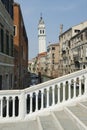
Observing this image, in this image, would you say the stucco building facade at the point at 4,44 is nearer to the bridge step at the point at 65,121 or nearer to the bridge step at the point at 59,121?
the bridge step at the point at 59,121

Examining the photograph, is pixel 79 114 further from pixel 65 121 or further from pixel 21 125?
pixel 21 125

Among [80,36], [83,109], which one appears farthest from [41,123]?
[80,36]

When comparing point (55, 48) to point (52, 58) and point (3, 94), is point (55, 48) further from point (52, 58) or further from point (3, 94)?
point (3, 94)

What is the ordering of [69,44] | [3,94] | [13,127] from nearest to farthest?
[13,127]
[3,94]
[69,44]

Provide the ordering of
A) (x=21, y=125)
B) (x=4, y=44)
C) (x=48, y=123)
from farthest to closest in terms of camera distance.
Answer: (x=4, y=44)
(x=21, y=125)
(x=48, y=123)

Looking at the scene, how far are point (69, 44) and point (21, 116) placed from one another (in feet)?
195

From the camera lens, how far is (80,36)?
53.9 m

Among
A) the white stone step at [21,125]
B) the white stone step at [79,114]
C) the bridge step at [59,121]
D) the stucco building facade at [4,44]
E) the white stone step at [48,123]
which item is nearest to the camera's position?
the white stone step at [79,114]

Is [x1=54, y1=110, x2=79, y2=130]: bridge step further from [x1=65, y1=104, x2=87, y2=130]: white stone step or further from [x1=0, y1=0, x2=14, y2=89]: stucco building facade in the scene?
[x1=0, y1=0, x2=14, y2=89]: stucco building facade

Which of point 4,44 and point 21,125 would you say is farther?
point 4,44

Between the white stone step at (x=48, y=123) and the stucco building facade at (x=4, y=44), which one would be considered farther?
the stucco building facade at (x=4, y=44)

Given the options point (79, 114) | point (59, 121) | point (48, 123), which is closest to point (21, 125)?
point (48, 123)

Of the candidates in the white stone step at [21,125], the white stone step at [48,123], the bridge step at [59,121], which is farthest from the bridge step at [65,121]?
the white stone step at [21,125]

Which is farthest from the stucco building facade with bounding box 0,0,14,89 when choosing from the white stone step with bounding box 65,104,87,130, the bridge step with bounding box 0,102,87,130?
the white stone step with bounding box 65,104,87,130
